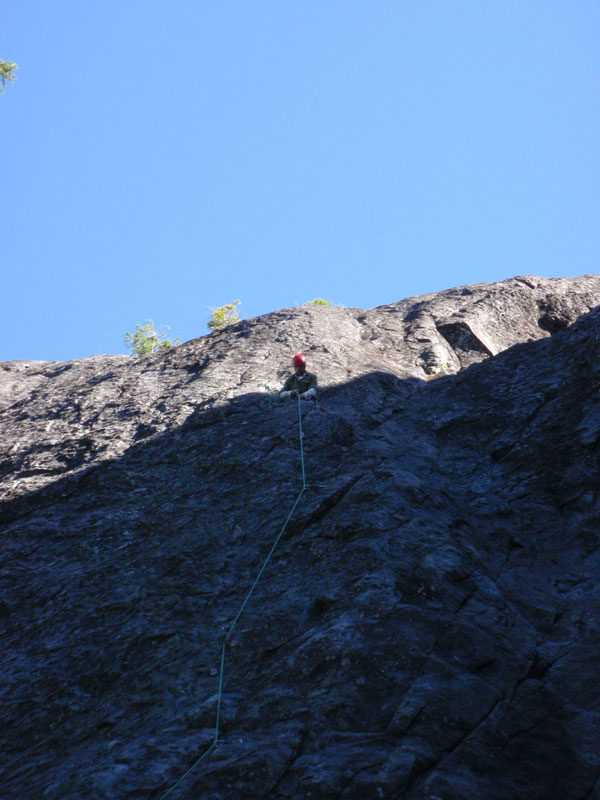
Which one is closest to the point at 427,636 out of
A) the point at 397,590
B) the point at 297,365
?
the point at 397,590

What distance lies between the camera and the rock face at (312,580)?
638 centimetres

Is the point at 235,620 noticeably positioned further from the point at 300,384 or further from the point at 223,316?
the point at 223,316

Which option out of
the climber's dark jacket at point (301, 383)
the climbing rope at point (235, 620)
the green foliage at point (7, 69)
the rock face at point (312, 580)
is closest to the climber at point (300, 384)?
the climber's dark jacket at point (301, 383)

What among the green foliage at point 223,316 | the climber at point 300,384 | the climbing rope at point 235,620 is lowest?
the climbing rope at point 235,620

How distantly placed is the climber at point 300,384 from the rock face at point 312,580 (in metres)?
0.50

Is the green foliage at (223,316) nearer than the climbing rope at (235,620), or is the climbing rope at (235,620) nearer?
the climbing rope at (235,620)

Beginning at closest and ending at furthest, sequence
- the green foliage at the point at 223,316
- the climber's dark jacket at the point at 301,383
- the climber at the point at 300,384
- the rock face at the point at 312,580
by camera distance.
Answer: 1. the rock face at the point at 312,580
2. the climber at the point at 300,384
3. the climber's dark jacket at the point at 301,383
4. the green foliage at the point at 223,316

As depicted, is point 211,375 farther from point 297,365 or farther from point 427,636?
point 427,636

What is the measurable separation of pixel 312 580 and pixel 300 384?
5.00 meters

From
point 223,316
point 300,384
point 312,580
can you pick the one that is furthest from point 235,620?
point 223,316

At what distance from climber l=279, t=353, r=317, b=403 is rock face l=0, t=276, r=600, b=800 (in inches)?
19.6

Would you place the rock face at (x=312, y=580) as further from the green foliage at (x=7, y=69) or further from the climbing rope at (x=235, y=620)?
the green foliage at (x=7, y=69)

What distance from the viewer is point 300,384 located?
42.7 feet

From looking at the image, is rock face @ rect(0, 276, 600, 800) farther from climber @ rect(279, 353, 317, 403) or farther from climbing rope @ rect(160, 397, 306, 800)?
climber @ rect(279, 353, 317, 403)
